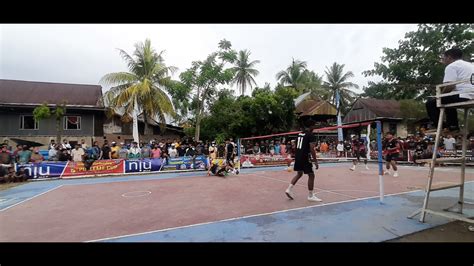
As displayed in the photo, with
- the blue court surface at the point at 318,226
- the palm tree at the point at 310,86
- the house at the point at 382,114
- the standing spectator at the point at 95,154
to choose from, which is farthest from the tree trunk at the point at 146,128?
the house at the point at 382,114

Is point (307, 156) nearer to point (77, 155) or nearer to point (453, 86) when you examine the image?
point (453, 86)

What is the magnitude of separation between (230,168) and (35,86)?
19363 millimetres

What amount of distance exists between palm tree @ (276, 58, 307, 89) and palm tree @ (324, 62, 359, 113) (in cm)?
389

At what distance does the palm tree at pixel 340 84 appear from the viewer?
3869cm

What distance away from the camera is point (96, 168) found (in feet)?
47.0

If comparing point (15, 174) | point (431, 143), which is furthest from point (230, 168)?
point (431, 143)

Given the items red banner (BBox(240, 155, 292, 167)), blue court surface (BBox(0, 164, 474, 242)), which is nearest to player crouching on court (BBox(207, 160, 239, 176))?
red banner (BBox(240, 155, 292, 167))

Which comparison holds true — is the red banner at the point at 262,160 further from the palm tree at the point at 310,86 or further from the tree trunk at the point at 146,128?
the palm tree at the point at 310,86

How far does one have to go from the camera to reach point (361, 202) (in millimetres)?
6469

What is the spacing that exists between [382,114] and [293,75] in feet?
42.7

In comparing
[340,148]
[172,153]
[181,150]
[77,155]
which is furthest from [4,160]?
[340,148]
